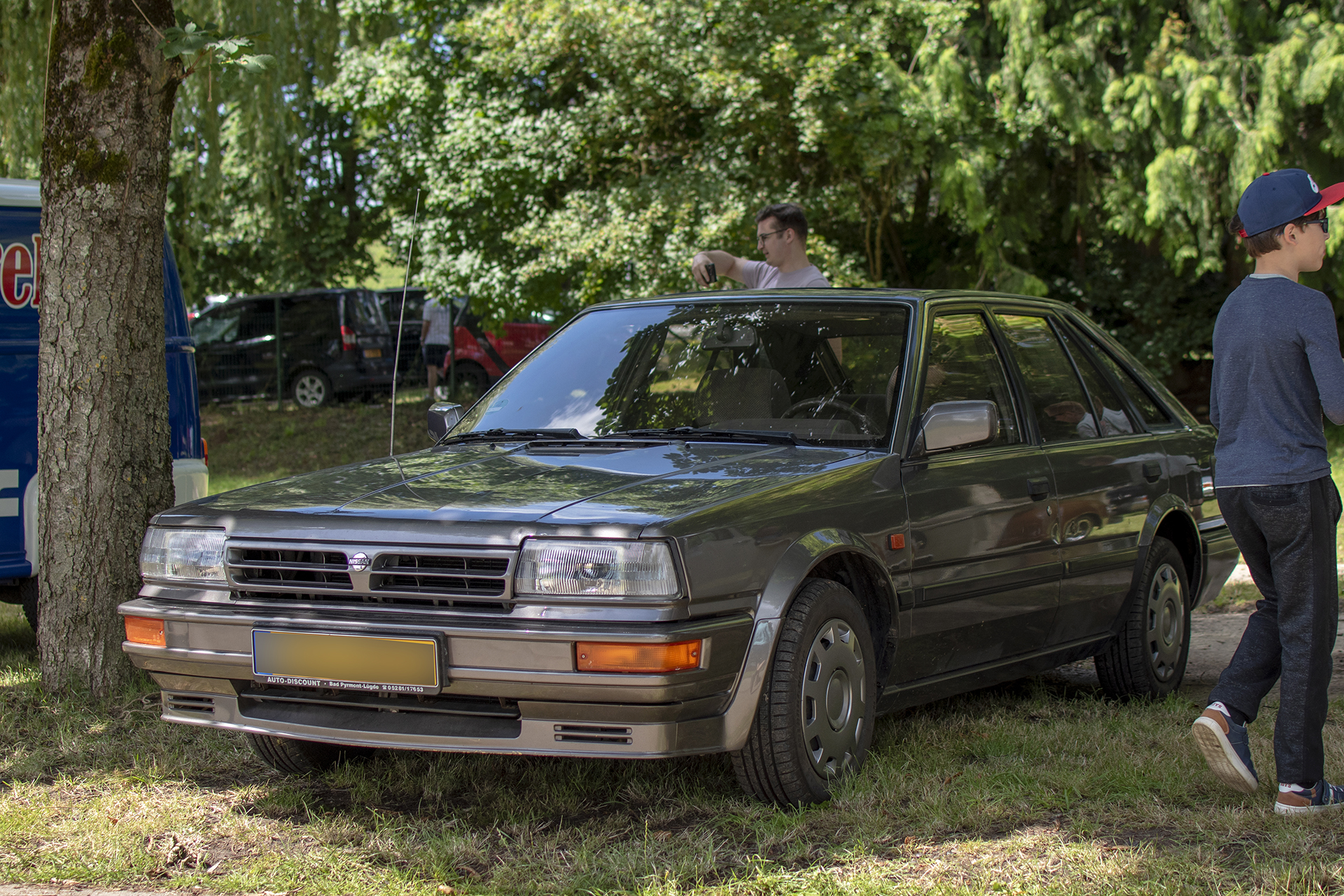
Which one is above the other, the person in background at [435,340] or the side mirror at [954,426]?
the person in background at [435,340]

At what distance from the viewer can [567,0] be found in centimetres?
1318

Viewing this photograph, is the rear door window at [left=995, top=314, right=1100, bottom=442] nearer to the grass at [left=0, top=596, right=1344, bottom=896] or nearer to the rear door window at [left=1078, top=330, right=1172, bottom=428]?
the rear door window at [left=1078, top=330, right=1172, bottom=428]

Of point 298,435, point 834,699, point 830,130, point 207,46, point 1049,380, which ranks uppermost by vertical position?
point 830,130

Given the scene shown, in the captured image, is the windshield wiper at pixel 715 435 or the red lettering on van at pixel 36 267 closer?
the windshield wiper at pixel 715 435

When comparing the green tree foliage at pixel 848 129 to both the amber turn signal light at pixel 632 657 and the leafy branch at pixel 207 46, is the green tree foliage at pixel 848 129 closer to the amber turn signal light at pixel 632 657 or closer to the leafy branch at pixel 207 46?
the leafy branch at pixel 207 46

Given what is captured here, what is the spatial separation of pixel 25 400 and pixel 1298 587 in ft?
17.2

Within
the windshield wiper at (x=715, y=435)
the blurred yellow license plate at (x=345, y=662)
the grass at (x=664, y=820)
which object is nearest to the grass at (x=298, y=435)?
the grass at (x=664, y=820)

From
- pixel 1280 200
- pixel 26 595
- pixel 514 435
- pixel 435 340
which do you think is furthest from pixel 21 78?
pixel 1280 200

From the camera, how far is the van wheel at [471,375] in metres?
18.4

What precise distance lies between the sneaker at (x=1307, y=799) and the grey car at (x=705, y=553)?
1050mm

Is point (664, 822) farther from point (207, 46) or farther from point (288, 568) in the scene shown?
point (207, 46)

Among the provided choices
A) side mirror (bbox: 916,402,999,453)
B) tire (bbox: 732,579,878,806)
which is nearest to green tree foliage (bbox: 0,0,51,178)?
side mirror (bbox: 916,402,999,453)

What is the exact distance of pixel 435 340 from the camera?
18234 millimetres

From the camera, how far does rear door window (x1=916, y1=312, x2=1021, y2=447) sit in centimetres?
441
